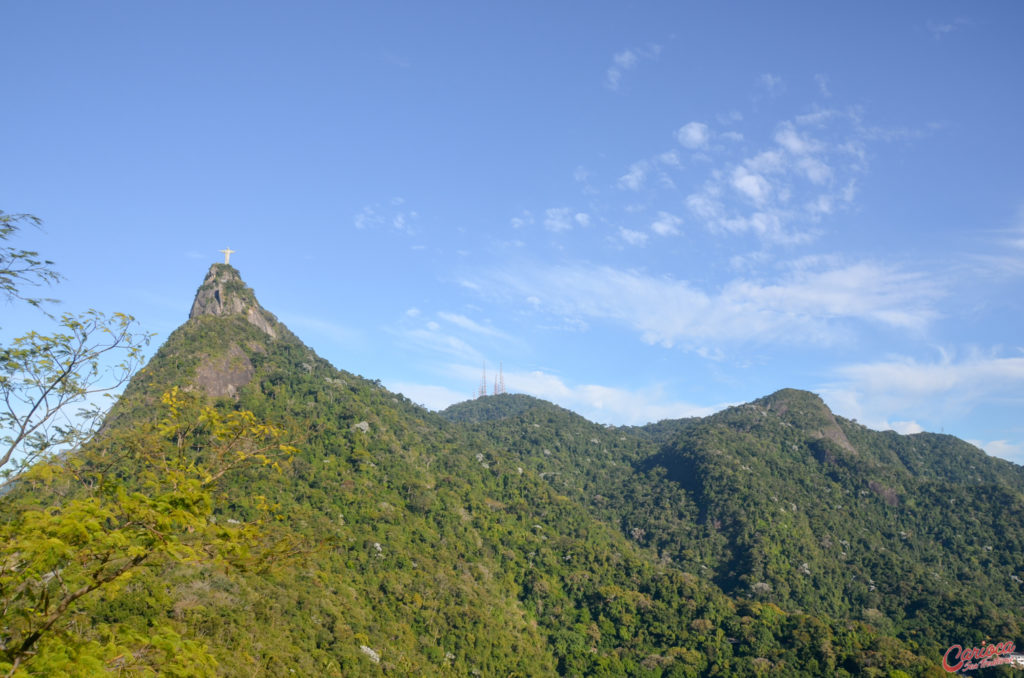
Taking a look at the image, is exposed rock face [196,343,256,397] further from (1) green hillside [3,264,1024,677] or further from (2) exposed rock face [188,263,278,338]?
(2) exposed rock face [188,263,278,338]

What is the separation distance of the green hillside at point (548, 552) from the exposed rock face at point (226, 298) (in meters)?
0.51

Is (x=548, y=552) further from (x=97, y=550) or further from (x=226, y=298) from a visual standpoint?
(x=97, y=550)

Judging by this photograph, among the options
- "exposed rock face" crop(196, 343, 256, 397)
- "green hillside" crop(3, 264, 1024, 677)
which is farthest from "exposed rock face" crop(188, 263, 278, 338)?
"exposed rock face" crop(196, 343, 256, 397)

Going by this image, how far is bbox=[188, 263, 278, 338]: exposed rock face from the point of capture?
121812mm

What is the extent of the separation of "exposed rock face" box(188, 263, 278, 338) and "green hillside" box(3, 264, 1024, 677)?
51 centimetres

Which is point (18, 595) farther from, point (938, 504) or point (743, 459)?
point (938, 504)

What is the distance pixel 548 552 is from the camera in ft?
340

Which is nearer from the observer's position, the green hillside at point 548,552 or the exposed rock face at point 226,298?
the green hillside at point 548,552

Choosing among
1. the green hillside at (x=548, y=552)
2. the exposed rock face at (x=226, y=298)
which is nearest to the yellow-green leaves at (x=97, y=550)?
the green hillside at (x=548, y=552)

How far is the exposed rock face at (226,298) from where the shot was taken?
121812 millimetres

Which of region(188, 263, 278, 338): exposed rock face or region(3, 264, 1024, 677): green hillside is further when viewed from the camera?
region(188, 263, 278, 338): exposed rock face

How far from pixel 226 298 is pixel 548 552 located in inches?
3270

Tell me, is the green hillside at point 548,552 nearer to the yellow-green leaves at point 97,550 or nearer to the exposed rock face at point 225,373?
the exposed rock face at point 225,373

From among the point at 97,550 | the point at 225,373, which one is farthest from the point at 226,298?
the point at 97,550
